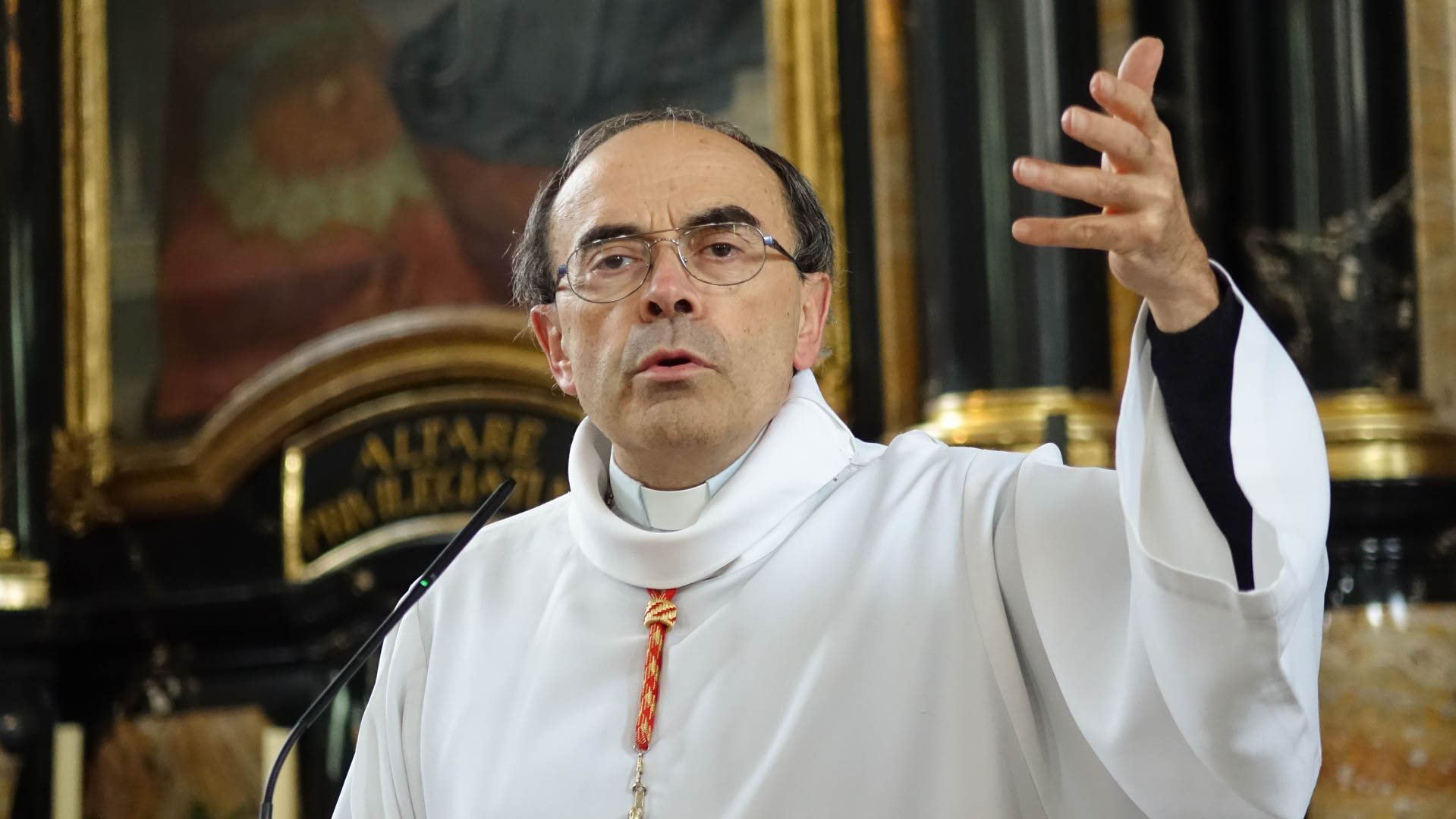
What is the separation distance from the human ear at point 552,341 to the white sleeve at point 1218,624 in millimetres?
1021

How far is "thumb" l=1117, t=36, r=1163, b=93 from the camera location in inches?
65.1

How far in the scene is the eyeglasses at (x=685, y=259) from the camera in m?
2.38

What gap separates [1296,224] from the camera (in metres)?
4.64

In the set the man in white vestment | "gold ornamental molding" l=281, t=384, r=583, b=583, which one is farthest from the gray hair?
"gold ornamental molding" l=281, t=384, r=583, b=583

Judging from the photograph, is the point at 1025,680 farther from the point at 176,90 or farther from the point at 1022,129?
the point at 176,90

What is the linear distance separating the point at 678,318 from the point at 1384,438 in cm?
271

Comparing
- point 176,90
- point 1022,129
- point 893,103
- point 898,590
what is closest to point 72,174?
point 176,90

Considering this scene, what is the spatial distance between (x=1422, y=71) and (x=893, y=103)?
1.55 metres

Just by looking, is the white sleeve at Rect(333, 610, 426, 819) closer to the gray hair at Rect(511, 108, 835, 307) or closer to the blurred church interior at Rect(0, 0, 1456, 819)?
the gray hair at Rect(511, 108, 835, 307)

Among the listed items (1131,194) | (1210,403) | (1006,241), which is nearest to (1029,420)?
(1006,241)

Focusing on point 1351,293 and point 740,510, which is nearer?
point 740,510

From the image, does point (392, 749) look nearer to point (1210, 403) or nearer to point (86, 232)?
point (1210, 403)

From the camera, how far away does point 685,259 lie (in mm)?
2373

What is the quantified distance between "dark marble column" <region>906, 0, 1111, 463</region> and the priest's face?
2286 mm
